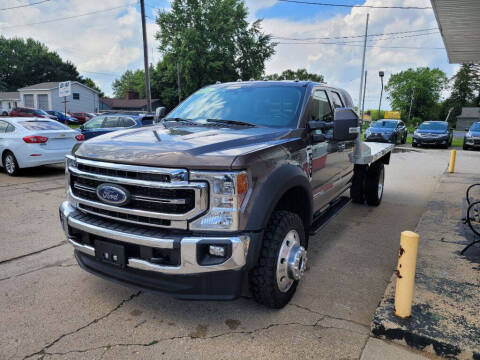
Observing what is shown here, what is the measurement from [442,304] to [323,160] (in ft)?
5.70

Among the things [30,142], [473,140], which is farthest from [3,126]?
[473,140]

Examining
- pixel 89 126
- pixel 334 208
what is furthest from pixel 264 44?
pixel 334 208

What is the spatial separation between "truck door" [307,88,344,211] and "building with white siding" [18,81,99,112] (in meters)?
45.7

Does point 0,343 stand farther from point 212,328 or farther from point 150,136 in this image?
point 150,136

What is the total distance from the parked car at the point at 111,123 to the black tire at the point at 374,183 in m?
7.27

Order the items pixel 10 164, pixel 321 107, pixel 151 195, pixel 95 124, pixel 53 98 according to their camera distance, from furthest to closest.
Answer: pixel 53 98 < pixel 95 124 < pixel 10 164 < pixel 321 107 < pixel 151 195

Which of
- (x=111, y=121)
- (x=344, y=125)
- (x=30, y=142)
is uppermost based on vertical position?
(x=344, y=125)

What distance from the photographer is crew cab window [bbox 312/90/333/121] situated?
12.8 ft

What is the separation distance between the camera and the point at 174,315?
299cm

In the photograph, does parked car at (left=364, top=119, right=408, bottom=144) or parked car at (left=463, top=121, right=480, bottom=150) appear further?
parked car at (left=364, top=119, right=408, bottom=144)

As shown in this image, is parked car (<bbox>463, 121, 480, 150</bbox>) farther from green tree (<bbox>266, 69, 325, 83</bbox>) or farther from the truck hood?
green tree (<bbox>266, 69, 325, 83</bbox>)

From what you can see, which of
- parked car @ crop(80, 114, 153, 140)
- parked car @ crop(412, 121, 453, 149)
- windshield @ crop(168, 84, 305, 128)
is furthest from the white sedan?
parked car @ crop(412, 121, 453, 149)

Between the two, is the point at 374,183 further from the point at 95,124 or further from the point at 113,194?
the point at 95,124

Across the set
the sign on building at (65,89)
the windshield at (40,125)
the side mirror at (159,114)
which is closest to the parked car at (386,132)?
the sign on building at (65,89)
